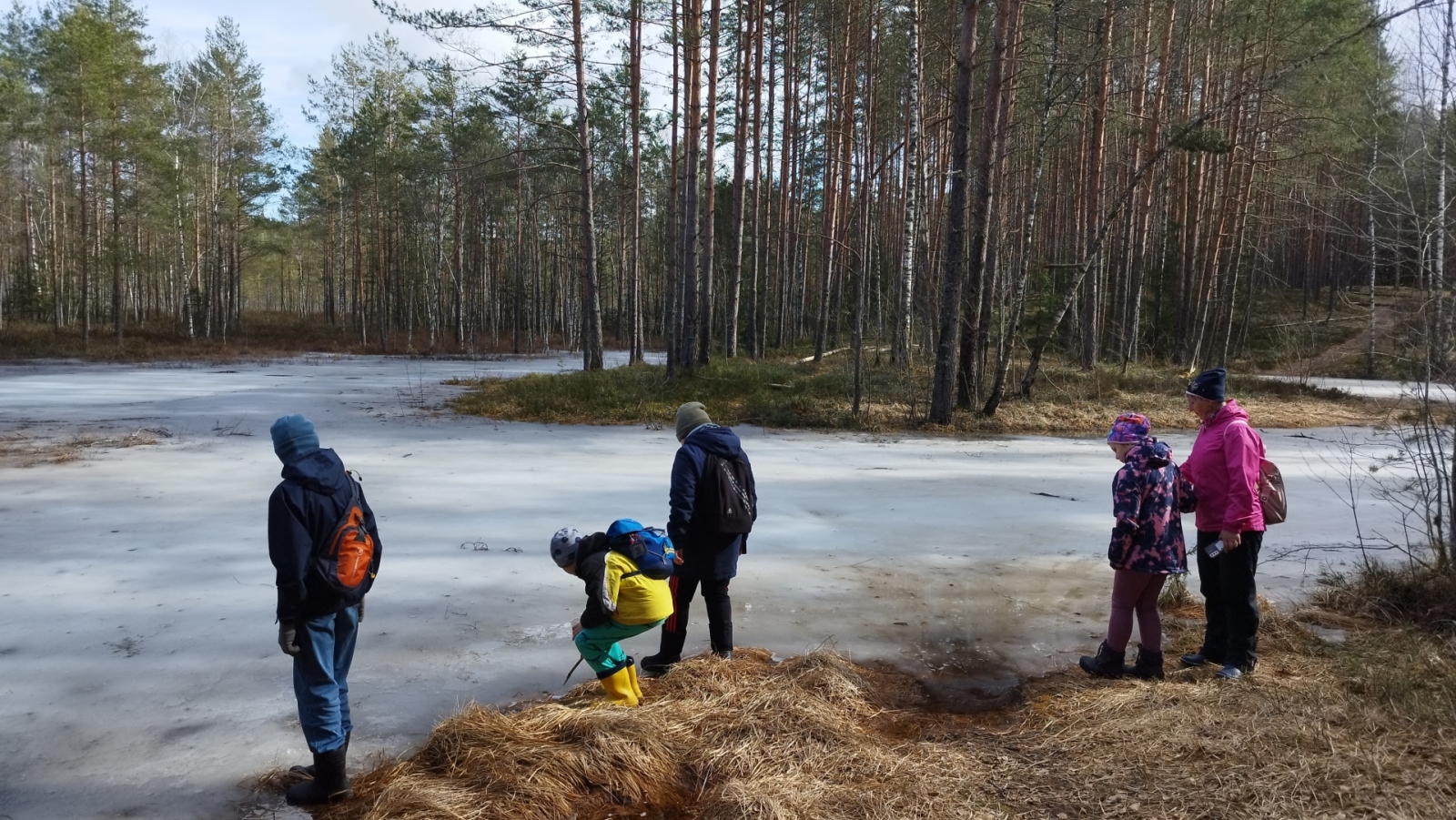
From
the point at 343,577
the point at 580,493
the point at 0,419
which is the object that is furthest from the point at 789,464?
the point at 0,419

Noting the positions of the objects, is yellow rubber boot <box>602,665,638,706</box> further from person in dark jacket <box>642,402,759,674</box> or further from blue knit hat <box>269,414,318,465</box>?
blue knit hat <box>269,414,318,465</box>

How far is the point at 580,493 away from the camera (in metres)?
8.99

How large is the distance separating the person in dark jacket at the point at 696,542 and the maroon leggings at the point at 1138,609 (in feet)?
6.54

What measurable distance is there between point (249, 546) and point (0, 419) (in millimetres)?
10262

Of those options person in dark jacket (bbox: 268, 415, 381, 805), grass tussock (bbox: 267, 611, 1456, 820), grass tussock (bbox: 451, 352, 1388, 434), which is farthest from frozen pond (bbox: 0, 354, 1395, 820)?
grass tussock (bbox: 451, 352, 1388, 434)

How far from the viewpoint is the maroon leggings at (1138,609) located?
4.38m

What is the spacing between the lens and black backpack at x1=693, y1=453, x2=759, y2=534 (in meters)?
4.36

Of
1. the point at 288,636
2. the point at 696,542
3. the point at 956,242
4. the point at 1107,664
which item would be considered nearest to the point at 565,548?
the point at 696,542

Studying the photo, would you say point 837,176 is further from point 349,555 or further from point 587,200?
point 349,555

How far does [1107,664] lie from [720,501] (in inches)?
87.9

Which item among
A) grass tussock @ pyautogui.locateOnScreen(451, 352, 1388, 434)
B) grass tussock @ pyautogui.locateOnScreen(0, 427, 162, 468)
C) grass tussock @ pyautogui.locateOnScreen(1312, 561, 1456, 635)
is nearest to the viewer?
grass tussock @ pyautogui.locateOnScreen(1312, 561, 1456, 635)

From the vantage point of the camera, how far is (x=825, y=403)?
16047 mm

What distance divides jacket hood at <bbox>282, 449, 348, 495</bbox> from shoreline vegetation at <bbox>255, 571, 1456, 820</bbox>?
1134 millimetres

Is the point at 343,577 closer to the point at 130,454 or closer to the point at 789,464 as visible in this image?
the point at 789,464
